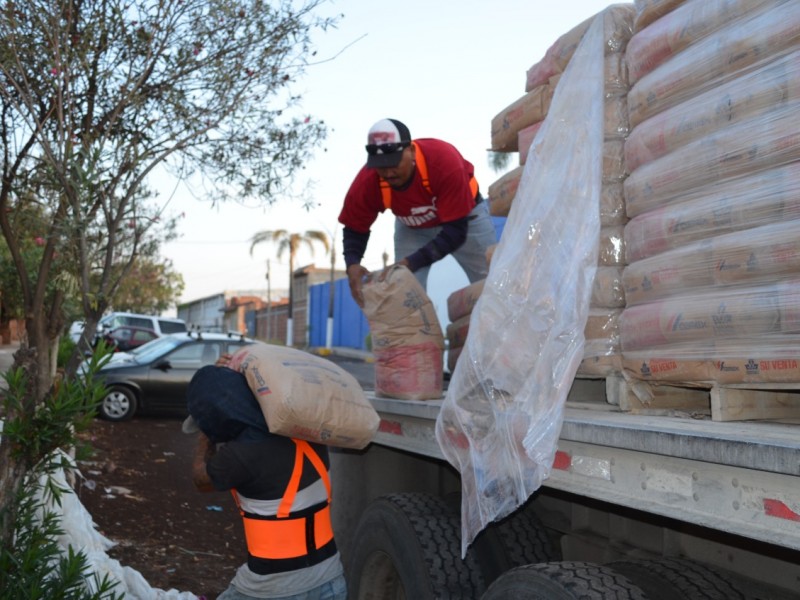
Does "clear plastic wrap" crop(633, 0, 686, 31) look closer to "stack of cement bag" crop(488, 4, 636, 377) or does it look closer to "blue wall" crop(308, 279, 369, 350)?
"stack of cement bag" crop(488, 4, 636, 377)

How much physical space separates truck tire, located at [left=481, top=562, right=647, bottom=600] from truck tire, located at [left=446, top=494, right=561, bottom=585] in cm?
56

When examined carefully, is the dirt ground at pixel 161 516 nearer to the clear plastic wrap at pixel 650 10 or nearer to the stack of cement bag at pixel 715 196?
the stack of cement bag at pixel 715 196

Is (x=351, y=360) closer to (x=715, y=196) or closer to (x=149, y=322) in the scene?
(x=149, y=322)

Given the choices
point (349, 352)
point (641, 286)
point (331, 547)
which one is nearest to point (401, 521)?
point (331, 547)

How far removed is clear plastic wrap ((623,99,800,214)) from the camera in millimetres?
2178

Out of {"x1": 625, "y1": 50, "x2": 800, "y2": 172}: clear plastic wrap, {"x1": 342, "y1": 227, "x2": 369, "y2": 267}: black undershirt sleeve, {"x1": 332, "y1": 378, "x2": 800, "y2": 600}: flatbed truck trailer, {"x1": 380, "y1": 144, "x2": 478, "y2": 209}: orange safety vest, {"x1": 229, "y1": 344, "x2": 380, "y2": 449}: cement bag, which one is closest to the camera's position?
{"x1": 332, "y1": 378, "x2": 800, "y2": 600}: flatbed truck trailer

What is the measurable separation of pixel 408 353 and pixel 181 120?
136 inches

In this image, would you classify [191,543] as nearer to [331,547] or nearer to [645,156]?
[331,547]

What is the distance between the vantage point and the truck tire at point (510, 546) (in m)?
2.94

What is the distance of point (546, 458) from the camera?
2.34 meters

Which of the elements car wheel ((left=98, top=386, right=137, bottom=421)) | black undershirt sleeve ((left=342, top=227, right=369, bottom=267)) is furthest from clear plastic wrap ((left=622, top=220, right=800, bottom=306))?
car wheel ((left=98, top=386, right=137, bottom=421))

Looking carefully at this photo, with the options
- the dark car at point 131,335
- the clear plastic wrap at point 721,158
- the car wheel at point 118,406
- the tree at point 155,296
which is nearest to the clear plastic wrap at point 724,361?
the clear plastic wrap at point 721,158

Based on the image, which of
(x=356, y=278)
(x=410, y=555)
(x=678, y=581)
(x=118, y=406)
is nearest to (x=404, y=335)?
(x=356, y=278)

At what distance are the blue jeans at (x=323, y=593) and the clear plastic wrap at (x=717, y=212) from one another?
5.74 ft
